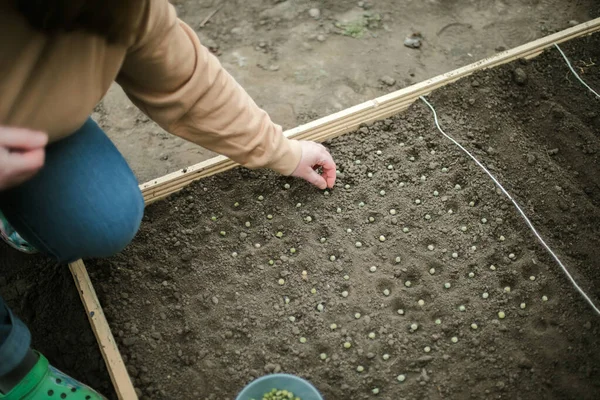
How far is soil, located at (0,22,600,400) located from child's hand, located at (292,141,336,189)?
0.23 ft

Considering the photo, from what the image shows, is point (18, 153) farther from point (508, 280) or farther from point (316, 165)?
point (508, 280)

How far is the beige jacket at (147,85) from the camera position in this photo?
3.24ft

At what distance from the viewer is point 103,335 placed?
1.56 meters

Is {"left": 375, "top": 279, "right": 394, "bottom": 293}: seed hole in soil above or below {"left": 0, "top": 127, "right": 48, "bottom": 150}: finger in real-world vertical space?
below

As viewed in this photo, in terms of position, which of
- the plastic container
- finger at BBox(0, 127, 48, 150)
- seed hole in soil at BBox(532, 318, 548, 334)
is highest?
finger at BBox(0, 127, 48, 150)

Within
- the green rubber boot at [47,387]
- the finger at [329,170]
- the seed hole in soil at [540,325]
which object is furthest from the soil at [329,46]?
the seed hole in soil at [540,325]

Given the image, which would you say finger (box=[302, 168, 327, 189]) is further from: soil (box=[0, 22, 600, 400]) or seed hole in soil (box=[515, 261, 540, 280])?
seed hole in soil (box=[515, 261, 540, 280])

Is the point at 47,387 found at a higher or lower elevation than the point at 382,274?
higher

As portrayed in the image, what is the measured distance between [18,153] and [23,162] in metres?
0.02

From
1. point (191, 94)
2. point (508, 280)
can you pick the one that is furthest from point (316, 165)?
point (508, 280)

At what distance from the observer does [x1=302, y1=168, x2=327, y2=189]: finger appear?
1.74 meters

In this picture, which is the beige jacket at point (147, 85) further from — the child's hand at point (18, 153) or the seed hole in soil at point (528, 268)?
the seed hole in soil at point (528, 268)

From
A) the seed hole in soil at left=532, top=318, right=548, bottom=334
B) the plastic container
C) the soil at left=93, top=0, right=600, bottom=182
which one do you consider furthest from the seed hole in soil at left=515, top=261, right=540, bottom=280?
the soil at left=93, top=0, right=600, bottom=182

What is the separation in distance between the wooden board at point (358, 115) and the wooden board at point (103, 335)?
1.09ft
